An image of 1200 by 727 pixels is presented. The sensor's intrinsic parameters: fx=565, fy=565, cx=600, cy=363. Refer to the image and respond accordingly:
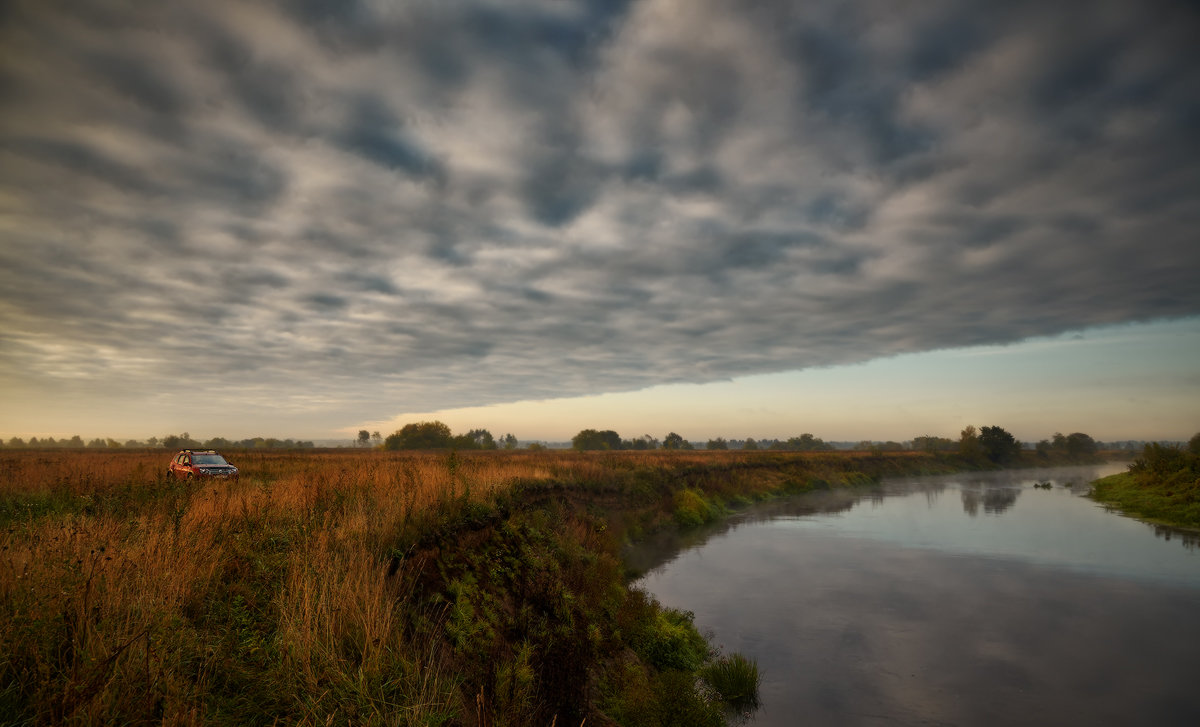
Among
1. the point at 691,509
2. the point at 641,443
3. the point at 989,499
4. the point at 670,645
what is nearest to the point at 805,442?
the point at 641,443

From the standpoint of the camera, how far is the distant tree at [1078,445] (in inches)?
5310

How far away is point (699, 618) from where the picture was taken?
614 inches

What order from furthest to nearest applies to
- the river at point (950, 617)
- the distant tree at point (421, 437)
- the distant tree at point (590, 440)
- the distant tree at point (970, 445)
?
the distant tree at point (590, 440) → the distant tree at point (421, 437) → the distant tree at point (970, 445) → the river at point (950, 617)

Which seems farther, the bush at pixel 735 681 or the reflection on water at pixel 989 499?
the reflection on water at pixel 989 499

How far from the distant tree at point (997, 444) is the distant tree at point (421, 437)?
10408 centimetres

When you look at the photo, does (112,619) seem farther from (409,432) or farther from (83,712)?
(409,432)

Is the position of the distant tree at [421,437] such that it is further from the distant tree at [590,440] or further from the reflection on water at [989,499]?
the reflection on water at [989,499]

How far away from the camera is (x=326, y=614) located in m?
6.27

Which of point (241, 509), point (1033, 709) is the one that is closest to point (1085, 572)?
point (1033, 709)

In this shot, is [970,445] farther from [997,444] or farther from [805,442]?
[805,442]

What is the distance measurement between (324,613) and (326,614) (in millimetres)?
111

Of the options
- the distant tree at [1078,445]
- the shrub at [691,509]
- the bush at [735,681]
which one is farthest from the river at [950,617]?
the distant tree at [1078,445]

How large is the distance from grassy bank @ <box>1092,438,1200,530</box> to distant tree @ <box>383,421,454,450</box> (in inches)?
4213

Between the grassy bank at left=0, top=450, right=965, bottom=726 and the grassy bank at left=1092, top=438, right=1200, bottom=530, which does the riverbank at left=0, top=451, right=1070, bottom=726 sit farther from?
the grassy bank at left=1092, top=438, right=1200, bottom=530
